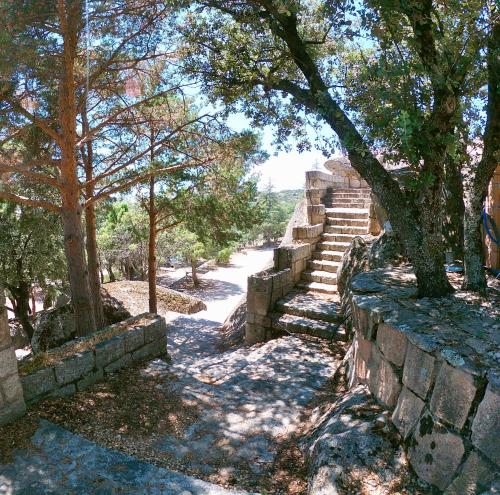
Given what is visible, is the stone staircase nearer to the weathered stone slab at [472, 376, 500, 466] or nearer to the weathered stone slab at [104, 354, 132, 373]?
the weathered stone slab at [104, 354, 132, 373]

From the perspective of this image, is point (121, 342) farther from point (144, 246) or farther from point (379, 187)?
point (144, 246)

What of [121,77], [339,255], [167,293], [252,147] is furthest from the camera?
[167,293]

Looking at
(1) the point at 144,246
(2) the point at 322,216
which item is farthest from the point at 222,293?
(2) the point at 322,216

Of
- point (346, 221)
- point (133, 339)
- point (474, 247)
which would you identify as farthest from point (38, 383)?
point (346, 221)

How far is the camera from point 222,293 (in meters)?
23.8

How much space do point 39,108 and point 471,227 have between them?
7.45 meters

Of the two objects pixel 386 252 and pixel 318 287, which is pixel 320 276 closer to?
pixel 318 287

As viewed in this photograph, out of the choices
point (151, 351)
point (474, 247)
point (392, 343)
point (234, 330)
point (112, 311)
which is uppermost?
point (474, 247)

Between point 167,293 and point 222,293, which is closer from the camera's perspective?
point 167,293

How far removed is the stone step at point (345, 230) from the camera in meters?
10.2

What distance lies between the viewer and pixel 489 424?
2.29 metres

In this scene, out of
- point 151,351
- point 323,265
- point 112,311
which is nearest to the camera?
point 151,351

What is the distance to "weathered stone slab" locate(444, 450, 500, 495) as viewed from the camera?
7.34 ft

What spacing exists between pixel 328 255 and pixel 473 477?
7464 mm
